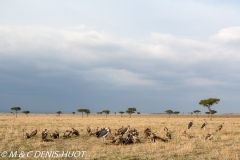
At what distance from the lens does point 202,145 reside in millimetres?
17766

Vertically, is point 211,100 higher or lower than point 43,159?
higher

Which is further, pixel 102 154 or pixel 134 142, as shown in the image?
pixel 134 142

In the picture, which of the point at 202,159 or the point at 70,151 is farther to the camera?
the point at 70,151

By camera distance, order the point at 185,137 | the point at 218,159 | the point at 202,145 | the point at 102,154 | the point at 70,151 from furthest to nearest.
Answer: the point at 185,137, the point at 202,145, the point at 70,151, the point at 102,154, the point at 218,159

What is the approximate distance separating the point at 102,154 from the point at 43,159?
3.07 metres

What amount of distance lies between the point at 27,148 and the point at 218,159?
10981 mm

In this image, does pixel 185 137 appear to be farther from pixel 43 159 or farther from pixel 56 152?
pixel 43 159

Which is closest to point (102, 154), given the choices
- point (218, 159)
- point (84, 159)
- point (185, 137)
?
point (84, 159)

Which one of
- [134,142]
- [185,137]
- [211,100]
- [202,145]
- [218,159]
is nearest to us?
[218,159]

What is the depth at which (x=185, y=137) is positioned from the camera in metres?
22.3

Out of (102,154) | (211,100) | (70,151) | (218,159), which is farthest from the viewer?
(211,100)

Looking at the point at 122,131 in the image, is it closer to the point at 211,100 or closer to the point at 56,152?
the point at 56,152

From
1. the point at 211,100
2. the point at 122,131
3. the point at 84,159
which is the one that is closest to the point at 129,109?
the point at 211,100

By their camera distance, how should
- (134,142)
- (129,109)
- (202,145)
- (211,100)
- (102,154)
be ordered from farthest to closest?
(129,109)
(211,100)
(134,142)
(202,145)
(102,154)
